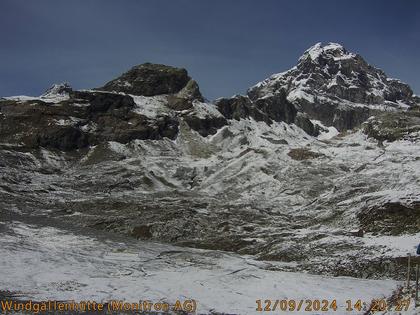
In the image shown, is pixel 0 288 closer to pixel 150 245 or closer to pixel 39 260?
pixel 39 260

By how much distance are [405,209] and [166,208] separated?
136ft

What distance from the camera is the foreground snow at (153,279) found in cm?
3034

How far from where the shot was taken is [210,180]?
5054 inches

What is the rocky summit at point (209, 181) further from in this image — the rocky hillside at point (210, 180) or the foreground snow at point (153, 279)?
the foreground snow at point (153, 279)

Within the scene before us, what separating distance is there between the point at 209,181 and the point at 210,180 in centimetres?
82

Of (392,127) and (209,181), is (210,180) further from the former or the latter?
(392,127)

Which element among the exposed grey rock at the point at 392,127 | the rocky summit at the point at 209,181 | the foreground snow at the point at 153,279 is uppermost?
the exposed grey rock at the point at 392,127

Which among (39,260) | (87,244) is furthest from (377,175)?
(39,260)

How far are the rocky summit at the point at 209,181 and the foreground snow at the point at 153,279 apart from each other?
6480 mm

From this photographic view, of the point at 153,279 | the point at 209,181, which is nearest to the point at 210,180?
the point at 209,181

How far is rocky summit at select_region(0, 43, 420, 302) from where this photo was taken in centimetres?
5762

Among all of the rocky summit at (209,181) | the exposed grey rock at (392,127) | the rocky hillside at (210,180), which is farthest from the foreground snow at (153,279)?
the exposed grey rock at (392,127)

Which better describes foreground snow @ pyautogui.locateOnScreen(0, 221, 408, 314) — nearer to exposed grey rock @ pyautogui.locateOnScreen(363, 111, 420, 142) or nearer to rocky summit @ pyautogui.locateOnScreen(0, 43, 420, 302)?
rocky summit @ pyautogui.locateOnScreen(0, 43, 420, 302)

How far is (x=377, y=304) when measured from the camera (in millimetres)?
27062
